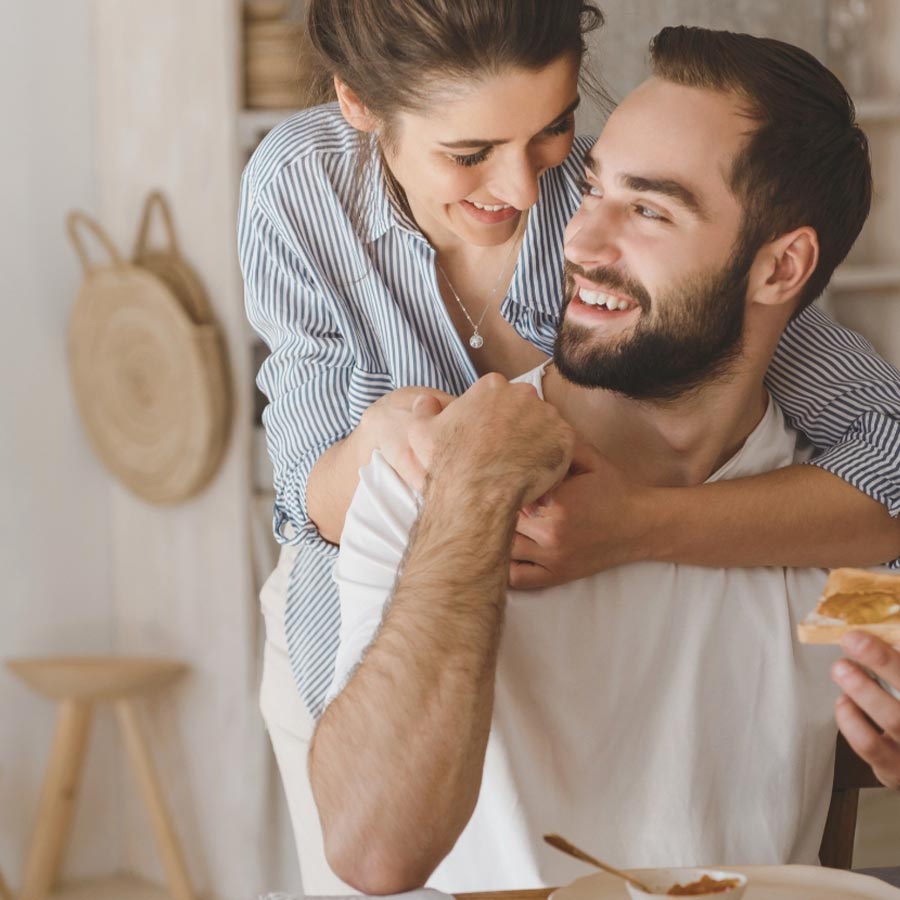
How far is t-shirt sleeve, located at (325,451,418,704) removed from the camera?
150 centimetres

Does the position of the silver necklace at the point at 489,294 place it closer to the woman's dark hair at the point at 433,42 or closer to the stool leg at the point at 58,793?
the woman's dark hair at the point at 433,42

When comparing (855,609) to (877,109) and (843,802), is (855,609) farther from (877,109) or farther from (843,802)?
(877,109)

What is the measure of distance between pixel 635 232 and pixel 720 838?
67cm

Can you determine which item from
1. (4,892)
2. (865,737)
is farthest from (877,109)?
(4,892)

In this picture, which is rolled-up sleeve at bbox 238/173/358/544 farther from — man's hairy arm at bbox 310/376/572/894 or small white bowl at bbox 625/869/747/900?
small white bowl at bbox 625/869/747/900

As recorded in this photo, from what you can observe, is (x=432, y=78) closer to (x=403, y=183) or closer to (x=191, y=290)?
(x=403, y=183)

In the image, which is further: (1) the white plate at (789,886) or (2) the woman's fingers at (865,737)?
(2) the woman's fingers at (865,737)

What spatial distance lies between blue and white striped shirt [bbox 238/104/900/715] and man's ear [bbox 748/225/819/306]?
15cm

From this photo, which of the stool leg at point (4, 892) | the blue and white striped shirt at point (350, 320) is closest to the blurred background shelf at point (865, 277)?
the blue and white striped shirt at point (350, 320)

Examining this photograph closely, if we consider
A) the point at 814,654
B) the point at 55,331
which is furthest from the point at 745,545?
the point at 55,331

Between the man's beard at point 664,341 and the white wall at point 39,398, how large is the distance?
220 cm

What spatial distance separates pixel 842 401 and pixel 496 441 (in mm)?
577

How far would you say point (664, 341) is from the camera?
167 cm

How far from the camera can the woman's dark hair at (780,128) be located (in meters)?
1.66
